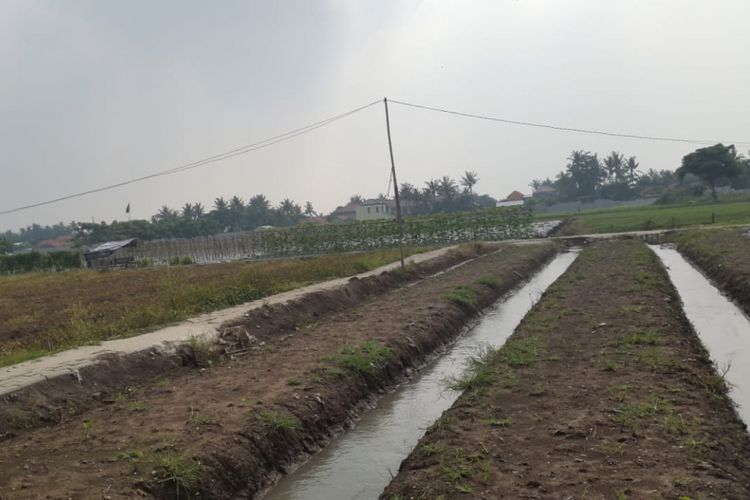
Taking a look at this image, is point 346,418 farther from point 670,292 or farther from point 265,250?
point 265,250

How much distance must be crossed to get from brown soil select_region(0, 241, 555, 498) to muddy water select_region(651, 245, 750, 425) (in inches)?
214

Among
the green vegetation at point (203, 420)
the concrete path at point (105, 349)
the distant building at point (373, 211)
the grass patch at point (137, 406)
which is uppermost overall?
the distant building at point (373, 211)

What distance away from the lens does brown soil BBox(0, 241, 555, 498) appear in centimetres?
638

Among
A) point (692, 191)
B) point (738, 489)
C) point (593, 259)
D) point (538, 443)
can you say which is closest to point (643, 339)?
point (538, 443)

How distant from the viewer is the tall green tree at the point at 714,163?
68.7m

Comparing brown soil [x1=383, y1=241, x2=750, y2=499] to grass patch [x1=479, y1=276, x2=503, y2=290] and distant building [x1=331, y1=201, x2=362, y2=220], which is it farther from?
distant building [x1=331, y1=201, x2=362, y2=220]

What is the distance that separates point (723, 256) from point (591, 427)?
746 inches

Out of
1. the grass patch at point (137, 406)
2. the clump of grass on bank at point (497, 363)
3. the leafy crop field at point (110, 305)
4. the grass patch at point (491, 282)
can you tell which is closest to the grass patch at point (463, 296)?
the grass patch at point (491, 282)

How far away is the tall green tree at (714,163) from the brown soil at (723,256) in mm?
38711

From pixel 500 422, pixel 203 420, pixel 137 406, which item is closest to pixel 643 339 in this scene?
pixel 500 422

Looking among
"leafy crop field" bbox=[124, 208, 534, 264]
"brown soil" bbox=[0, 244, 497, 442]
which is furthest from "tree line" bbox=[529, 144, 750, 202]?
"brown soil" bbox=[0, 244, 497, 442]

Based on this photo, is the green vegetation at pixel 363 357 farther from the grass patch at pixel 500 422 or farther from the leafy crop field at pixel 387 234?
the leafy crop field at pixel 387 234

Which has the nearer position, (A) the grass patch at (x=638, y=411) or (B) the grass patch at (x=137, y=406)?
(A) the grass patch at (x=638, y=411)

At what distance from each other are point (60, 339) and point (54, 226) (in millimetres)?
187381
